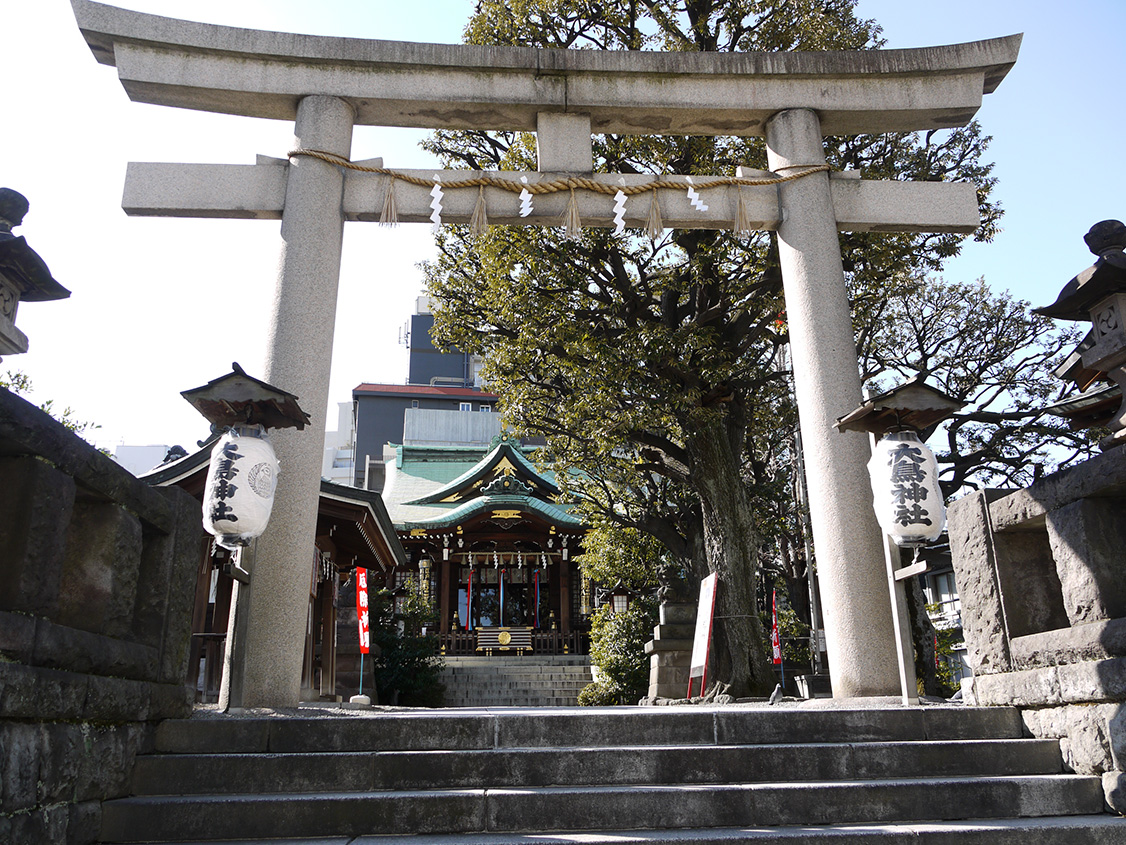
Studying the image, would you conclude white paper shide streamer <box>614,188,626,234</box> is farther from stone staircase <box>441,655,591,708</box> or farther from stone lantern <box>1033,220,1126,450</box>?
stone staircase <box>441,655,591,708</box>

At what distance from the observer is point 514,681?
858 inches

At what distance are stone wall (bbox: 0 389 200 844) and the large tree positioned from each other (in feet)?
25.3

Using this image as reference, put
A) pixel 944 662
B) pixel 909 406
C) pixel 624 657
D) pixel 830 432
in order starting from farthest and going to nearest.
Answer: pixel 944 662
pixel 624 657
pixel 830 432
pixel 909 406

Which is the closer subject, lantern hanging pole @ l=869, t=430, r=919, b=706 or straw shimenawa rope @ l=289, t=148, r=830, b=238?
lantern hanging pole @ l=869, t=430, r=919, b=706

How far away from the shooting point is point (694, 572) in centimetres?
1447

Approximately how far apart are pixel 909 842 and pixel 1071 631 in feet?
5.32

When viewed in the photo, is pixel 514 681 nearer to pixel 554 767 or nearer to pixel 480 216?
pixel 480 216

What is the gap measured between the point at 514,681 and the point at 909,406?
17.7 metres

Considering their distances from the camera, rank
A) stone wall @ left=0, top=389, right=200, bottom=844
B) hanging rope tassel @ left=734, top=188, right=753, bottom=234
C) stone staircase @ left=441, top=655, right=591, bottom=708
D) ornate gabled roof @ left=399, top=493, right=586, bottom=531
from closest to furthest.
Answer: stone wall @ left=0, top=389, right=200, bottom=844 < hanging rope tassel @ left=734, top=188, right=753, bottom=234 < stone staircase @ left=441, top=655, right=591, bottom=708 < ornate gabled roof @ left=399, top=493, right=586, bottom=531

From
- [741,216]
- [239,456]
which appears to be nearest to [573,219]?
[741,216]

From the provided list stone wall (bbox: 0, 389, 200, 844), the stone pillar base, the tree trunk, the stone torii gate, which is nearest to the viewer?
stone wall (bbox: 0, 389, 200, 844)

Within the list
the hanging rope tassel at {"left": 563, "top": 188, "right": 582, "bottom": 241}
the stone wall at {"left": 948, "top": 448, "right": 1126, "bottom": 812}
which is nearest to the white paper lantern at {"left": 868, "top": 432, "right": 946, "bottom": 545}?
the stone wall at {"left": 948, "top": 448, "right": 1126, "bottom": 812}

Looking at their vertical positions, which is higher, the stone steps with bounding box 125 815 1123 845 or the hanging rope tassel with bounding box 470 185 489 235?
the hanging rope tassel with bounding box 470 185 489 235

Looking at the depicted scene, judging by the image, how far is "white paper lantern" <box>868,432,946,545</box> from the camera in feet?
18.7
